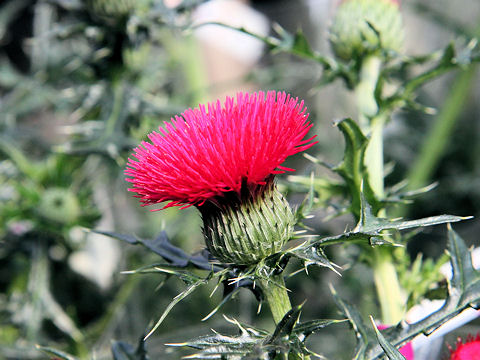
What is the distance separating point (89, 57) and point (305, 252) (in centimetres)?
158

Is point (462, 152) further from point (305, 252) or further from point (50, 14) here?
point (305, 252)

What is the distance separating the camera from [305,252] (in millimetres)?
859

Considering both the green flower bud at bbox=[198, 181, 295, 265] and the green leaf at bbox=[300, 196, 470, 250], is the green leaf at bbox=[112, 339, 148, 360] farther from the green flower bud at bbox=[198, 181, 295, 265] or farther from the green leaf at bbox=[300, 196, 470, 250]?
the green leaf at bbox=[300, 196, 470, 250]

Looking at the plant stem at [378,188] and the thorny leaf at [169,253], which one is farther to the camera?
the plant stem at [378,188]

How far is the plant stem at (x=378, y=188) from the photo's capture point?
1.23m

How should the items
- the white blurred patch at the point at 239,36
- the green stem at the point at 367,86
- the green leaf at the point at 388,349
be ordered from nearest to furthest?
the green leaf at the point at 388,349
the green stem at the point at 367,86
the white blurred patch at the point at 239,36

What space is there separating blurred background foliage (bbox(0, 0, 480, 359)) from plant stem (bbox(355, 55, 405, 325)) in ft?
0.29

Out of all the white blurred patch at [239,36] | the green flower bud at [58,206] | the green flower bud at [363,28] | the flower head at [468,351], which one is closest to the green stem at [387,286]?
the flower head at [468,351]

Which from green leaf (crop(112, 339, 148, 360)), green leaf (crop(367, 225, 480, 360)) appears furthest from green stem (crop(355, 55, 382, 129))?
green leaf (crop(112, 339, 148, 360))

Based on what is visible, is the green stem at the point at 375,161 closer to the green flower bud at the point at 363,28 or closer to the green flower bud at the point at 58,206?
the green flower bud at the point at 363,28

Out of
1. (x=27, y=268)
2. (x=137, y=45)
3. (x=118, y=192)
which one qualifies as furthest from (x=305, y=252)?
(x=27, y=268)

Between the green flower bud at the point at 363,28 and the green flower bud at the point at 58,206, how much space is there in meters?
1.29

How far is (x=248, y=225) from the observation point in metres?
0.95

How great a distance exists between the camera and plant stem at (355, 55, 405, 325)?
1.23 metres
